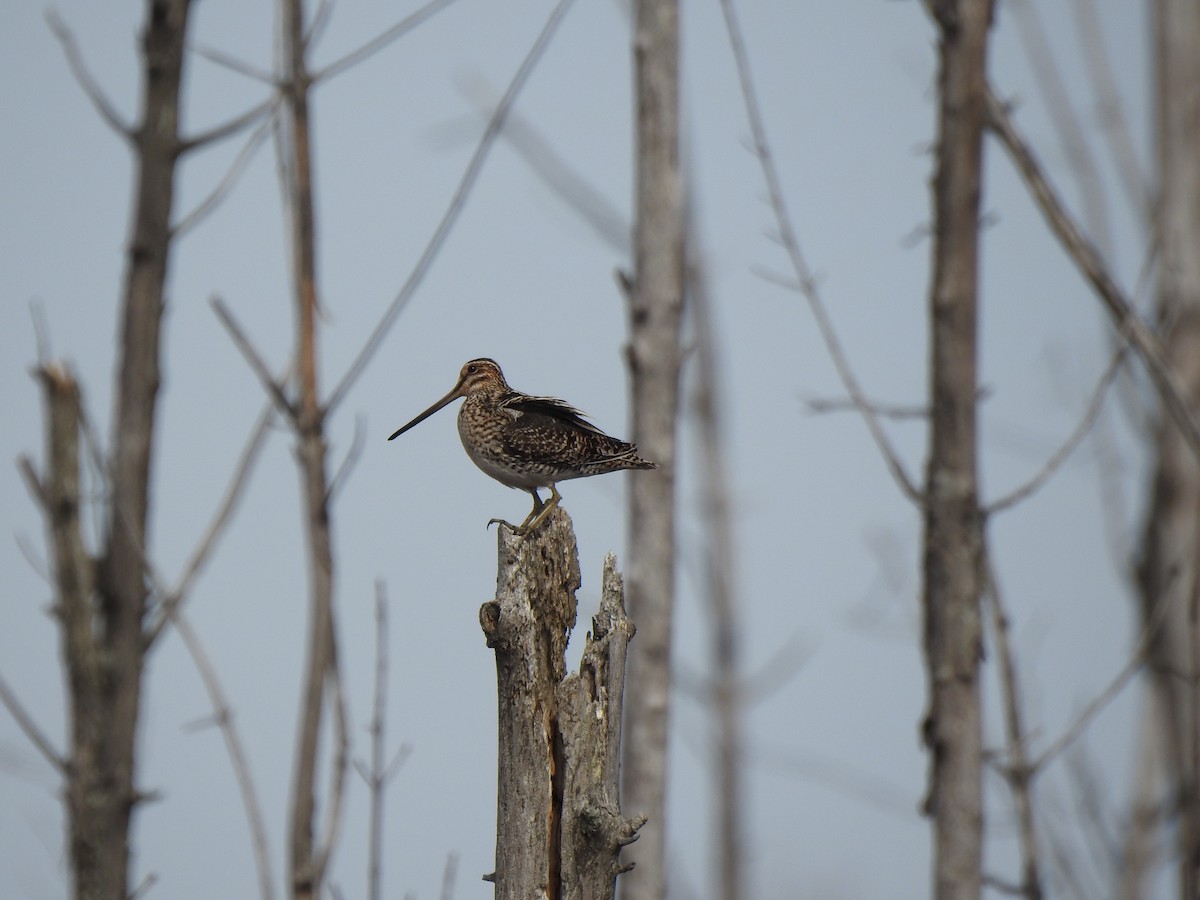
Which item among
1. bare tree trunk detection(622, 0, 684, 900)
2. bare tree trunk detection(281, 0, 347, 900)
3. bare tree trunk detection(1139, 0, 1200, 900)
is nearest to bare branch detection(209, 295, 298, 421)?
bare tree trunk detection(281, 0, 347, 900)

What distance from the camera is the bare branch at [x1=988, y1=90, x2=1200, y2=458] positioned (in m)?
5.24

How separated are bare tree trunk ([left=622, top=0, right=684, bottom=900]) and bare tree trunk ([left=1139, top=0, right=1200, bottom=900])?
276 cm

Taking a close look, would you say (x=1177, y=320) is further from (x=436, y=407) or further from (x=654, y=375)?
(x=436, y=407)

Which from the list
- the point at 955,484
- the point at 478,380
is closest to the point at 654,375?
the point at 478,380

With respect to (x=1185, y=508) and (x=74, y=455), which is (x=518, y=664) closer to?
(x=74, y=455)

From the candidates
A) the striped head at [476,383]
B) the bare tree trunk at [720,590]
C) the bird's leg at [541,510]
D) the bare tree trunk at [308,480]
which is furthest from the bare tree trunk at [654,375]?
the bare tree trunk at [720,590]

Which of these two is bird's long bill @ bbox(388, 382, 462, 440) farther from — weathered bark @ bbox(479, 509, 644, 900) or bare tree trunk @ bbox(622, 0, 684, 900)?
weathered bark @ bbox(479, 509, 644, 900)

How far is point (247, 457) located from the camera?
4.12 metres

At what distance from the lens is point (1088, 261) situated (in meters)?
5.43

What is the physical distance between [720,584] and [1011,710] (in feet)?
27.9

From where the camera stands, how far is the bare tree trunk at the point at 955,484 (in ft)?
16.8

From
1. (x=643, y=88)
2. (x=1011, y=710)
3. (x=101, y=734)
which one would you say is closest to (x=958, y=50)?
(x=643, y=88)

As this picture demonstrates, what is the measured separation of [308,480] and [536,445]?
1.12 meters

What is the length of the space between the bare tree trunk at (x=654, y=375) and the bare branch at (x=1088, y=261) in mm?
1578
